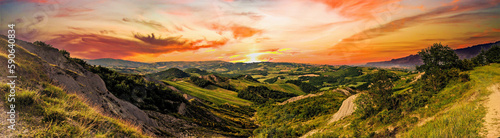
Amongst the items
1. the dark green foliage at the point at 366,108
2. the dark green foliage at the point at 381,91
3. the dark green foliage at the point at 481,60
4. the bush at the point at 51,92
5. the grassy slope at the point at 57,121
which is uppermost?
the dark green foliage at the point at 481,60

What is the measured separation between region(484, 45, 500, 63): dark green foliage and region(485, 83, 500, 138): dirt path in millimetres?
50033

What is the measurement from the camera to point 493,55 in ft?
171

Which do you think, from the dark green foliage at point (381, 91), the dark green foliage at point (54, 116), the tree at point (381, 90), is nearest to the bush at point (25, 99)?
the dark green foliage at point (54, 116)

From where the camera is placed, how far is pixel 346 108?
56812 mm

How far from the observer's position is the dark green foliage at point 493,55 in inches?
1969

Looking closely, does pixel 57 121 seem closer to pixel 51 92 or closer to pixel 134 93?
pixel 51 92

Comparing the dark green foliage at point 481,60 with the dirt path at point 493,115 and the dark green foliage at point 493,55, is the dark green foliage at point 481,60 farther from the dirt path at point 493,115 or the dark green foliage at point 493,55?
the dirt path at point 493,115

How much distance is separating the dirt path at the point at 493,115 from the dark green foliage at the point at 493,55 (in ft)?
164

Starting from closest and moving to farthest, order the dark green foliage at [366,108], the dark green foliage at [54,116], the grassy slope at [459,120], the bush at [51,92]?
the dark green foliage at [54,116]
the bush at [51,92]
the grassy slope at [459,120]
the dark green foliage at [366,108]

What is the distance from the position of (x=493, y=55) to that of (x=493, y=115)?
66.2m

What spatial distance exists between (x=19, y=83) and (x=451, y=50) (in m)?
92.4

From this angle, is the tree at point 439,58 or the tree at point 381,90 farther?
the tree at point 439,58

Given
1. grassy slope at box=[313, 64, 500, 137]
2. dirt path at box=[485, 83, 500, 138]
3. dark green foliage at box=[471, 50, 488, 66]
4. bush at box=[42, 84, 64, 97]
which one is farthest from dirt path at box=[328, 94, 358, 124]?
bush at box=[42, 84, 64, 97]

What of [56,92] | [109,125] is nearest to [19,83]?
[56,92]
